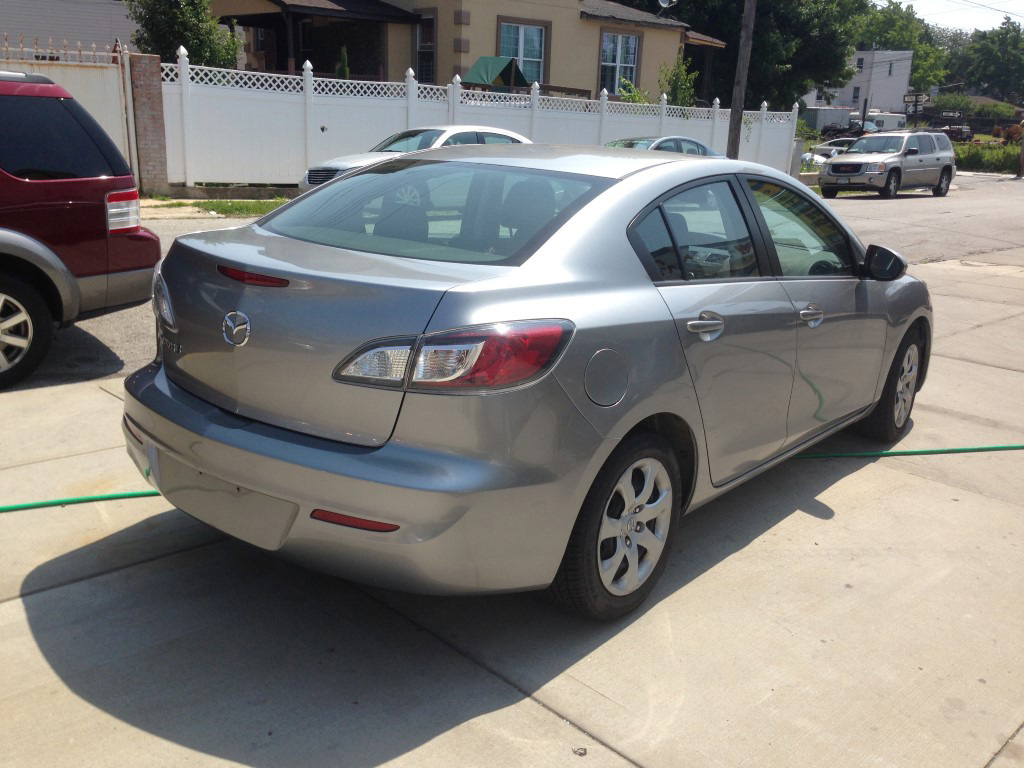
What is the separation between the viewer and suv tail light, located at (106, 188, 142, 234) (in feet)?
19.6

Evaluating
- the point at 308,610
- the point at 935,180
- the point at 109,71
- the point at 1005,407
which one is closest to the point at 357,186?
the point at 308,610

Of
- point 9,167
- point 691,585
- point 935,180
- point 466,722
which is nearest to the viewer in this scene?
point 466,722

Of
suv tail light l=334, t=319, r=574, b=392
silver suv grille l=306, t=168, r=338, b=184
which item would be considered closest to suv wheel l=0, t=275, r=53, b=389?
suv tail light l=334, t=319, r=574, b=392

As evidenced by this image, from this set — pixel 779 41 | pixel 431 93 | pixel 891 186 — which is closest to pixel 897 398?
pixel 431 93

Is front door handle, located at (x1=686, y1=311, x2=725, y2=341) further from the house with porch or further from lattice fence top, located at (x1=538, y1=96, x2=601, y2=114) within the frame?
the house with porch

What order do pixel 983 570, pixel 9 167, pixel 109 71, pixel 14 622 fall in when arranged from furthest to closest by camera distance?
pixel 109 71, pixel 9 167, pixel 983 570, pixel 14 622


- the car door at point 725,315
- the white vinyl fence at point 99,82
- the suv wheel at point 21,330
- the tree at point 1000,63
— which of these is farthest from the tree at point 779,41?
the tree at point 1000,63

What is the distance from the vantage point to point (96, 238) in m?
5.96

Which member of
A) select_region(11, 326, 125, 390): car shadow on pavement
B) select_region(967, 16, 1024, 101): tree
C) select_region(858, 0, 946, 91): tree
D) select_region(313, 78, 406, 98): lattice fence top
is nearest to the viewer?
select_region(11, 326, 125, 390): car shadow on pavement

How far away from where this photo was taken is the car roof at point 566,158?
3844mm

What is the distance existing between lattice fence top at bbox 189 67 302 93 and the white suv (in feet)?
51.7

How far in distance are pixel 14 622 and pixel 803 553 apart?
3.09 meters

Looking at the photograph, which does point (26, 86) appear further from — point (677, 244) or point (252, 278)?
point (677, 244)

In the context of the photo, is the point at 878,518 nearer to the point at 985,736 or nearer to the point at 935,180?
the point at 985,736
